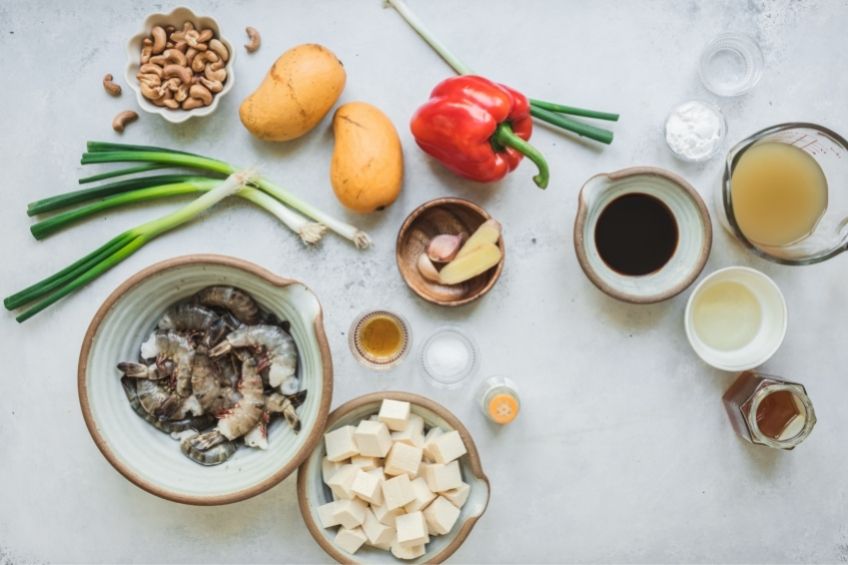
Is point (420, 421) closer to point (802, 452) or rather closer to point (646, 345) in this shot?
point (646, 345)

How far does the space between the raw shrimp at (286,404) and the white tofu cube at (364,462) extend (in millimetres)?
147

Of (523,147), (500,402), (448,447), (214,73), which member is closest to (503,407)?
(500,402)

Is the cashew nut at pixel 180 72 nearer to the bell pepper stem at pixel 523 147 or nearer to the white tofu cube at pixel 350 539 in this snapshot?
the bell pepper stem at pixel 523 147

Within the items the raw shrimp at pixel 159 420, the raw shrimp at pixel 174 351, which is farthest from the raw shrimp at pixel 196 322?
the raw shrimp at pixel 159 420

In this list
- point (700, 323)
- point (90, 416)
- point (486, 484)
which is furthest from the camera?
point (700, 323)

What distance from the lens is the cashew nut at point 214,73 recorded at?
146 centimetres

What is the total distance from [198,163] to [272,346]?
1.40 ft

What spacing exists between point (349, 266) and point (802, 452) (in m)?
1.10

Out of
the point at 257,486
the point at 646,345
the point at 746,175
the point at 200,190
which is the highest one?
the point at 746,175

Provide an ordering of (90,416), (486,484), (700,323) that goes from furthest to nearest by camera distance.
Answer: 1. (700,323)
2. (486,484)
3. (90,416)

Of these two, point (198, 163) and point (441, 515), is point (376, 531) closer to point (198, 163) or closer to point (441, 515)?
point (441, 515)

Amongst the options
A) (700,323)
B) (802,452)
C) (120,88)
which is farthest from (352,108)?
(802,452)

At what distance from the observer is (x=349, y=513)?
142cm

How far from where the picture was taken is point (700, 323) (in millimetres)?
1552
